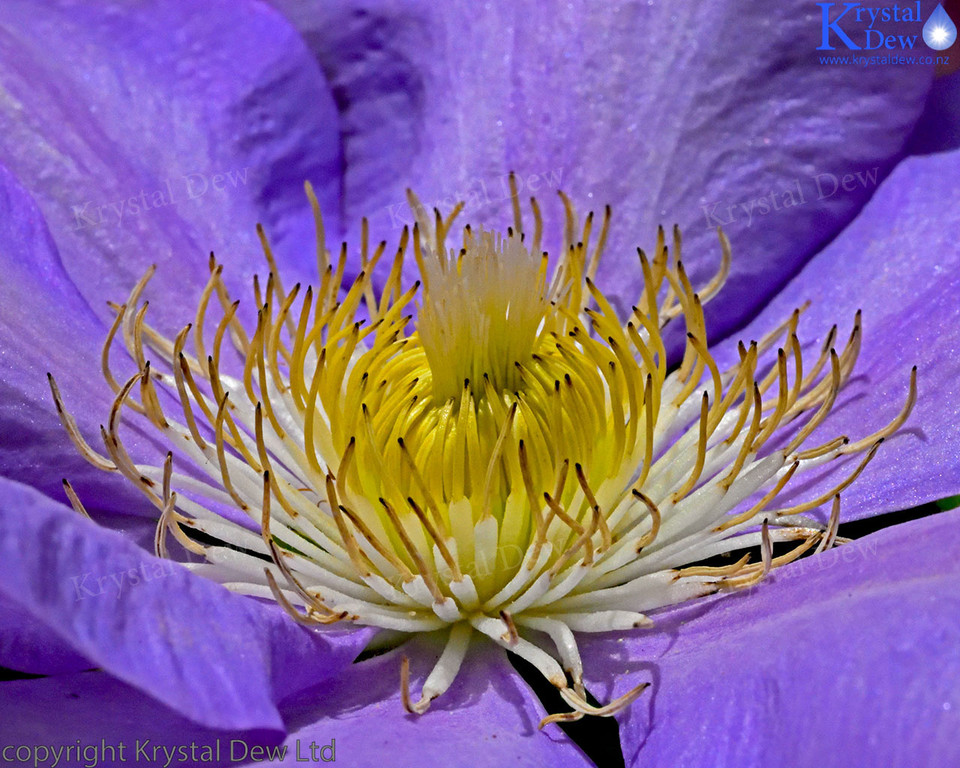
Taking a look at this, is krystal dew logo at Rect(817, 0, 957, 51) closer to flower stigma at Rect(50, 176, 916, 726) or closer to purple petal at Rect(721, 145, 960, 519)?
purple petal at Rect(721, 145, 960, 519)

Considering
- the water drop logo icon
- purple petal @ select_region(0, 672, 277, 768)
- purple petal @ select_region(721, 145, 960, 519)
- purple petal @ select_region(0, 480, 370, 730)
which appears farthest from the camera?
the water drop logo icon

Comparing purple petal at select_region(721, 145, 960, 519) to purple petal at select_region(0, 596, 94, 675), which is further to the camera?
purple petal at select_region(721, 145, 960, 519)

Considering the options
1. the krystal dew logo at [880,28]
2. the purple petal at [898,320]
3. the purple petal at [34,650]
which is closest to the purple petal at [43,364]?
the purple petal at [34,650]

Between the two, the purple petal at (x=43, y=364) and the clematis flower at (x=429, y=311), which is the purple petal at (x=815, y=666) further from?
the purple petal at (x=43, y=364)

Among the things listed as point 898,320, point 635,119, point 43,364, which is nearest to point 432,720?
point 43,364

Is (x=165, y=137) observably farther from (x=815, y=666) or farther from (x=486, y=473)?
(x=815, y=666)

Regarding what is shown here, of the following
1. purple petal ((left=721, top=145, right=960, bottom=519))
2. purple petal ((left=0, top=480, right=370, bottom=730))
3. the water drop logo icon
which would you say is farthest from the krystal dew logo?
purple petal ((left=0, top=480, right=370, bottom=730))

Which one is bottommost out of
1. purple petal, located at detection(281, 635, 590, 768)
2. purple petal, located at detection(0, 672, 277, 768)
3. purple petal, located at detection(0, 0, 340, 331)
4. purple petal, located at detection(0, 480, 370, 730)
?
purple petal, located at detection(281, 635, 590, 768)

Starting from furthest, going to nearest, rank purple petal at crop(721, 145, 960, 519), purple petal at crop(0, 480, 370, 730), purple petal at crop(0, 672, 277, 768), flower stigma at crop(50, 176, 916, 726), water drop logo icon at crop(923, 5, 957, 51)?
water drop logo icon at crop(923, 5, 957, 51), purple petal at crop(721, 145, 960, 519), flower stigma at crop(50, 176, 916, 726), purple petal at crop(0, 672, 277, 768), purple petal at crop(0, 480, 370, 730)
